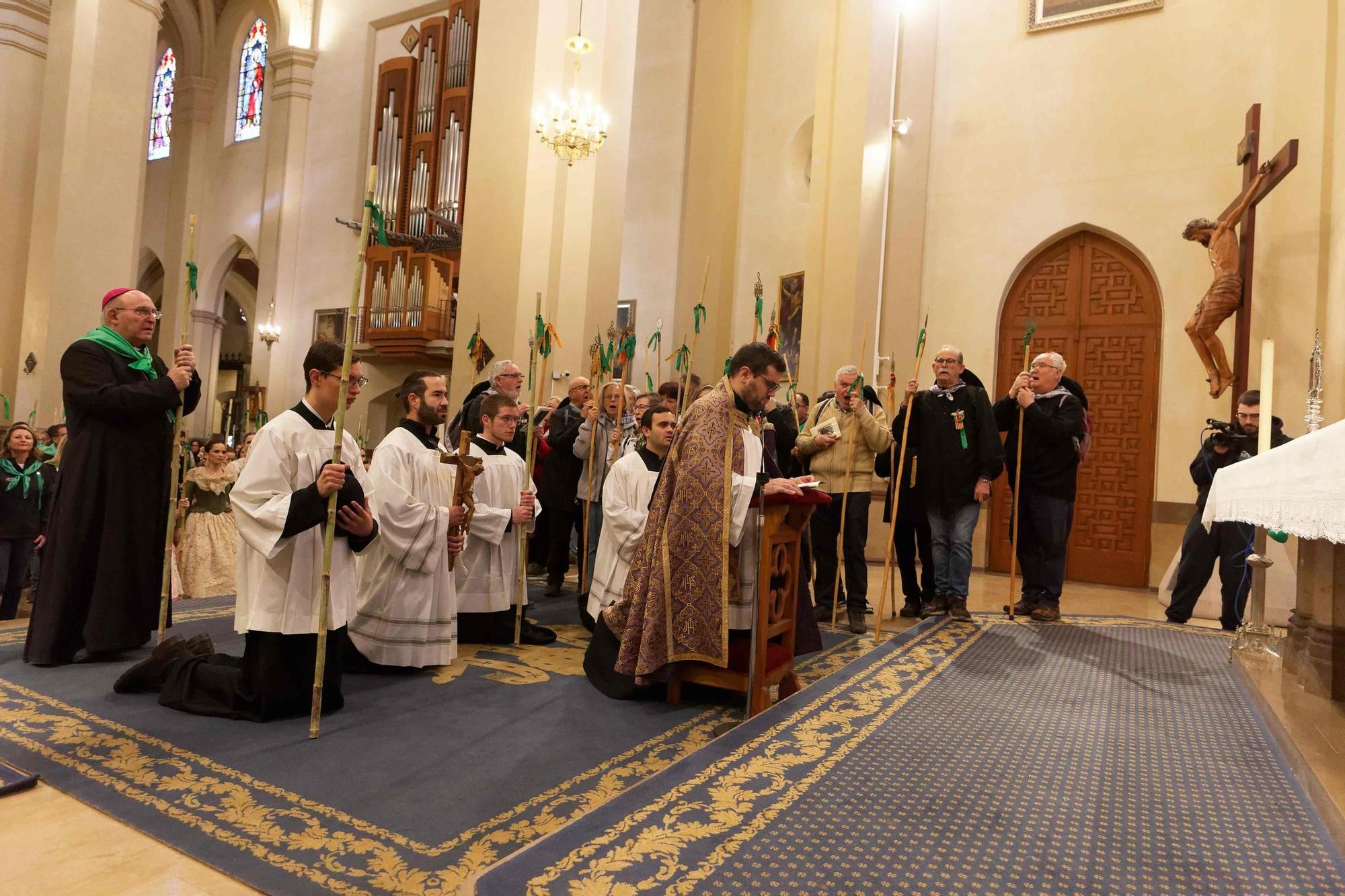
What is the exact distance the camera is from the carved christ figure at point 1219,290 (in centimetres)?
748

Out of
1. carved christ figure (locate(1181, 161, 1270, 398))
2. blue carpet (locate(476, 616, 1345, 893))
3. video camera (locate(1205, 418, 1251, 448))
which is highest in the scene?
carved christ figure (locate(1181, 161, 1270, 398))

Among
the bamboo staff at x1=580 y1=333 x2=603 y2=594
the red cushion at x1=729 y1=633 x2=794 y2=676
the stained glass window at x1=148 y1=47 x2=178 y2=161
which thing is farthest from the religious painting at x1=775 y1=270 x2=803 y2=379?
the stained glass window at x1=148 y1=47 x2=178 y2=161

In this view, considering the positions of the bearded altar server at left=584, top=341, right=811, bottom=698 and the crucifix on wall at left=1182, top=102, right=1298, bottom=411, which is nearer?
the bearded altar server at left=584, top=341, right=811, bottom=698

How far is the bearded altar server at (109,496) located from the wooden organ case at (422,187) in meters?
8.71

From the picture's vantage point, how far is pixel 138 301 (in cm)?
412

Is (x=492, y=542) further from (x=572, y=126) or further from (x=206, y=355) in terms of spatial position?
(x=206, y=355)

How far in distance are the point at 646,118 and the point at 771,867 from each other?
486 inches

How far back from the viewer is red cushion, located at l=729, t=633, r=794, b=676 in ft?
12.3

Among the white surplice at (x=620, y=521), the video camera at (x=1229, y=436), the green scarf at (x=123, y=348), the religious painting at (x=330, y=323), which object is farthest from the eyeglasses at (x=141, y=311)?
the religious painting at (x=330, y=323)

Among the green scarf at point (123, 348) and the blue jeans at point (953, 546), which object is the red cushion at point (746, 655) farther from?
the green scarf at point (123, 348)

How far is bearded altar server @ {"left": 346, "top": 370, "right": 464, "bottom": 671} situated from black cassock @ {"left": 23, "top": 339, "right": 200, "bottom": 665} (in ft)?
3.31

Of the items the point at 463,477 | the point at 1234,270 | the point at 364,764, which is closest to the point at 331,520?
the point at 364,764

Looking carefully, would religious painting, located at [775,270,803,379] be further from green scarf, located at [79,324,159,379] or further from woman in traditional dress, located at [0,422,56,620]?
green scarf, located at [79,324,159,379]

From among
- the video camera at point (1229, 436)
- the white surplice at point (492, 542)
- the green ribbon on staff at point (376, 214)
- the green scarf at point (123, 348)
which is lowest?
the white surplice at point (492, 542)
